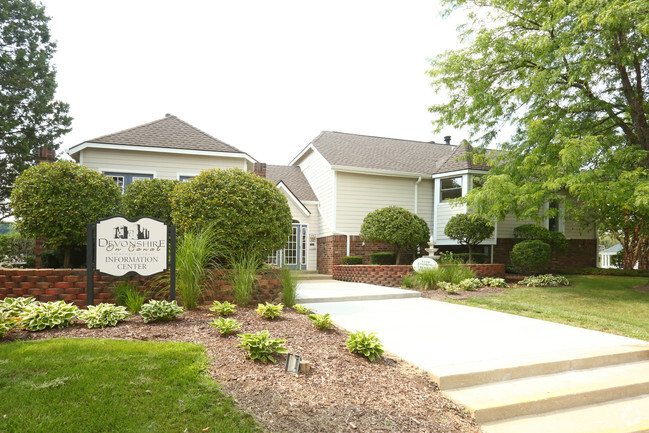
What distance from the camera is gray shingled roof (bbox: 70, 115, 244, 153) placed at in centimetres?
1270

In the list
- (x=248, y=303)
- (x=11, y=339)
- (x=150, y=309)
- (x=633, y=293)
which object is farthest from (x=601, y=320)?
(x=11, y=339)

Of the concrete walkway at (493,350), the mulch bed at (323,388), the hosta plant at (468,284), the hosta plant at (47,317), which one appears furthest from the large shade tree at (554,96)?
the hosta plant at (47,317)

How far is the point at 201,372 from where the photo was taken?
3297 mm

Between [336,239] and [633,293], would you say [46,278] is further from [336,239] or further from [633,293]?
[633,293]

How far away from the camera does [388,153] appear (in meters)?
18.0

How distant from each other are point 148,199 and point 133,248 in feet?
16.4

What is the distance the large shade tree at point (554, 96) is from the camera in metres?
8.95

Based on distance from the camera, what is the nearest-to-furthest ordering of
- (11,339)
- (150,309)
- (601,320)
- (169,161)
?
(11,339)
(150,309)
(601,320)
(169,161)

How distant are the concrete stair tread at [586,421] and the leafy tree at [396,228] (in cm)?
940

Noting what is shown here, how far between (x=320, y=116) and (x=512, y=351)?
18.4 m

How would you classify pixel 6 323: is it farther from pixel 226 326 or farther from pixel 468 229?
pixel 468 229

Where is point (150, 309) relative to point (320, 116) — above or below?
below

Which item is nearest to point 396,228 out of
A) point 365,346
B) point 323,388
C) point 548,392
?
point 365,346

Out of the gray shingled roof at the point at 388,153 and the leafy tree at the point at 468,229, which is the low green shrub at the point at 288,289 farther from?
the gray shingled roof at the point at 388,153
